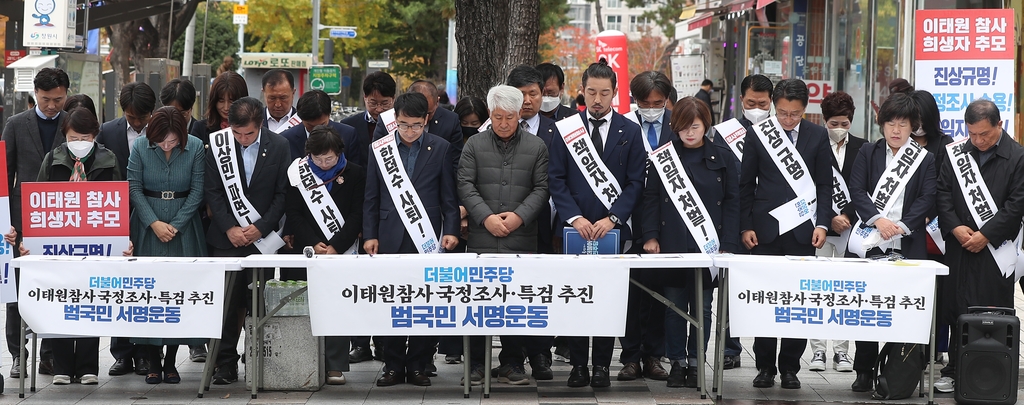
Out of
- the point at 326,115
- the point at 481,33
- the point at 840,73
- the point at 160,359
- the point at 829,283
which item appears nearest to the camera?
the point at 829,283

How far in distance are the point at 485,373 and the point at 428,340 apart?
0.52m

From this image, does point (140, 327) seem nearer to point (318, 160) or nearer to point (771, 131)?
point (318, 160)

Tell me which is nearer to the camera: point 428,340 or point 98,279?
point 98,279

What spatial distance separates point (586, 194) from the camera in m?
6.70

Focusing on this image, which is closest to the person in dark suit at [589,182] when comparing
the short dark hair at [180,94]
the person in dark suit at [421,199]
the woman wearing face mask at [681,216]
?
the woman wearing face mask at [681,216]

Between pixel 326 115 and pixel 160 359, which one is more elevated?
pixel 326 115

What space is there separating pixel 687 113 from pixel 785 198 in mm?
832

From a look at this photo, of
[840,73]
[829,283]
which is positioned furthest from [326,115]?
[840,73]

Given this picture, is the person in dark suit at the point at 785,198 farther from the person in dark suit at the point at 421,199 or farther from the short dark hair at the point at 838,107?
the person in dark suit at the point at 421,199

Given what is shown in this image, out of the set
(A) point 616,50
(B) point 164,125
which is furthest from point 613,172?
(A) point 616,50

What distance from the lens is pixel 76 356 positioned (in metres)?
6.80

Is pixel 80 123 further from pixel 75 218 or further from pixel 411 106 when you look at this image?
pixel 411 106

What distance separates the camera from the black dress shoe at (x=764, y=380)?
267 inches

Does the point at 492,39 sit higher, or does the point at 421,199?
the point at 492,39
